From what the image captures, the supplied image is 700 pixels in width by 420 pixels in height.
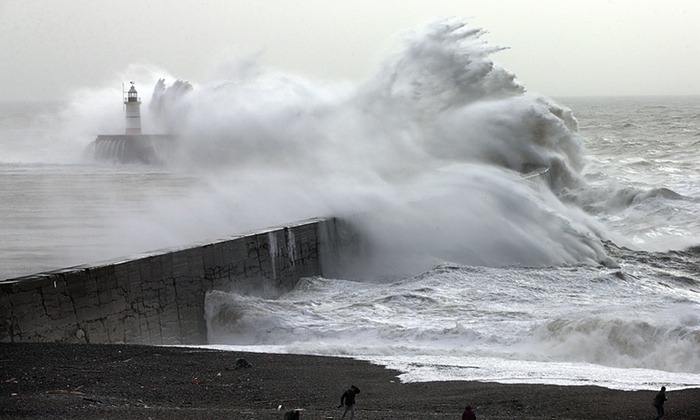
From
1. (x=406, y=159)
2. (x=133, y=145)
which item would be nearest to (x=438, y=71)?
(x=406, y=159)

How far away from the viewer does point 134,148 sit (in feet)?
111

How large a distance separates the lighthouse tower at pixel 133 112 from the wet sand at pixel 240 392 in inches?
1090

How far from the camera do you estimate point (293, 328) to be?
9.80 meters

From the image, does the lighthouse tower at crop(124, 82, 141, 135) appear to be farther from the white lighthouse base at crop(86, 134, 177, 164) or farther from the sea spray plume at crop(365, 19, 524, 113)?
the sea spray plume at crop(365, 19, 524, 113)

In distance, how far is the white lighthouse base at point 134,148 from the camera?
32.3 metres

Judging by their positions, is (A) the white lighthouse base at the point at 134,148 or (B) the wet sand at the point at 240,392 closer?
(B) the wet sand at the point at 240,392

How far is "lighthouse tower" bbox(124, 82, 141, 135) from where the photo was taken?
114 feet

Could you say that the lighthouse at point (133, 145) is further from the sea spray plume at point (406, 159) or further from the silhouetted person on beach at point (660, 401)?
the silhouetted person on beach at point (660, 401)

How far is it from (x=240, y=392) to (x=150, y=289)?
3085 millimetres

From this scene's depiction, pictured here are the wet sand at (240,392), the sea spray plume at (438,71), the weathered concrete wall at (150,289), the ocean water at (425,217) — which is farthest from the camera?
the sea spray plume at (438,71)

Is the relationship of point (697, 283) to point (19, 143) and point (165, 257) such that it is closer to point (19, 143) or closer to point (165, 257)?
point (165, 257)

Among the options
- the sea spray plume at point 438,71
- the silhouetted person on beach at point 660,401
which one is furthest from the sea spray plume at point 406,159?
the silhouetted person on beach at point 660,401

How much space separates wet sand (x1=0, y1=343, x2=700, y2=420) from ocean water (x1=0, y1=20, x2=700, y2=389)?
0.60 meters

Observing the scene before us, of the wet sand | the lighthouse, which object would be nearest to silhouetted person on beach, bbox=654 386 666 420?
the wet sand
